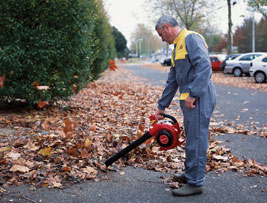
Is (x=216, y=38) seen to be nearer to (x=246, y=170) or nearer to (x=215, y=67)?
(x=215, y=67)

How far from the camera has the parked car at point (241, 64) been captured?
22594 millimetres

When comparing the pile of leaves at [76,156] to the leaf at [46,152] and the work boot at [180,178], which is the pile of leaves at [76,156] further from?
the work boot at [180,178]

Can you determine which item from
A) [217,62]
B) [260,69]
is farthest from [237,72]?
[260,69]

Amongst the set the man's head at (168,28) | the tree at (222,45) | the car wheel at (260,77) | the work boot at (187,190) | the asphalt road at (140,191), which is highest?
the tree at (222,45)

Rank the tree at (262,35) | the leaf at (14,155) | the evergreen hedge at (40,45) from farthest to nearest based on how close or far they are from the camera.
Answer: the tree at (262,35)
the evergreen hedge at (40,45)
the leaf at (14,155)

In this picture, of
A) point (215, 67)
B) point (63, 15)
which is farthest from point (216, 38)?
point (63, 15)

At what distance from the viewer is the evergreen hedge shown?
6.93m

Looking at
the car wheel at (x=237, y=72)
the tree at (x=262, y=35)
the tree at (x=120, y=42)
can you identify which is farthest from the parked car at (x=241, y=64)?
the tree at (x=120, y=42)

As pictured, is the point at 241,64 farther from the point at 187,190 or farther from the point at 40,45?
the point at 187,190

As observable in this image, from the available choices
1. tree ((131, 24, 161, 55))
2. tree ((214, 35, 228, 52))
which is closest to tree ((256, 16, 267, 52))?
tree ((214, 35, 228, 52))

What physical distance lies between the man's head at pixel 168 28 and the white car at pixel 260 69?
50.5ft

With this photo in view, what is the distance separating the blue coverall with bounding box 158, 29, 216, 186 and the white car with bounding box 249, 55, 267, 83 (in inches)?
606

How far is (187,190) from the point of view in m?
3.22

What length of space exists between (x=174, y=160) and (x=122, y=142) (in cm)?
95
